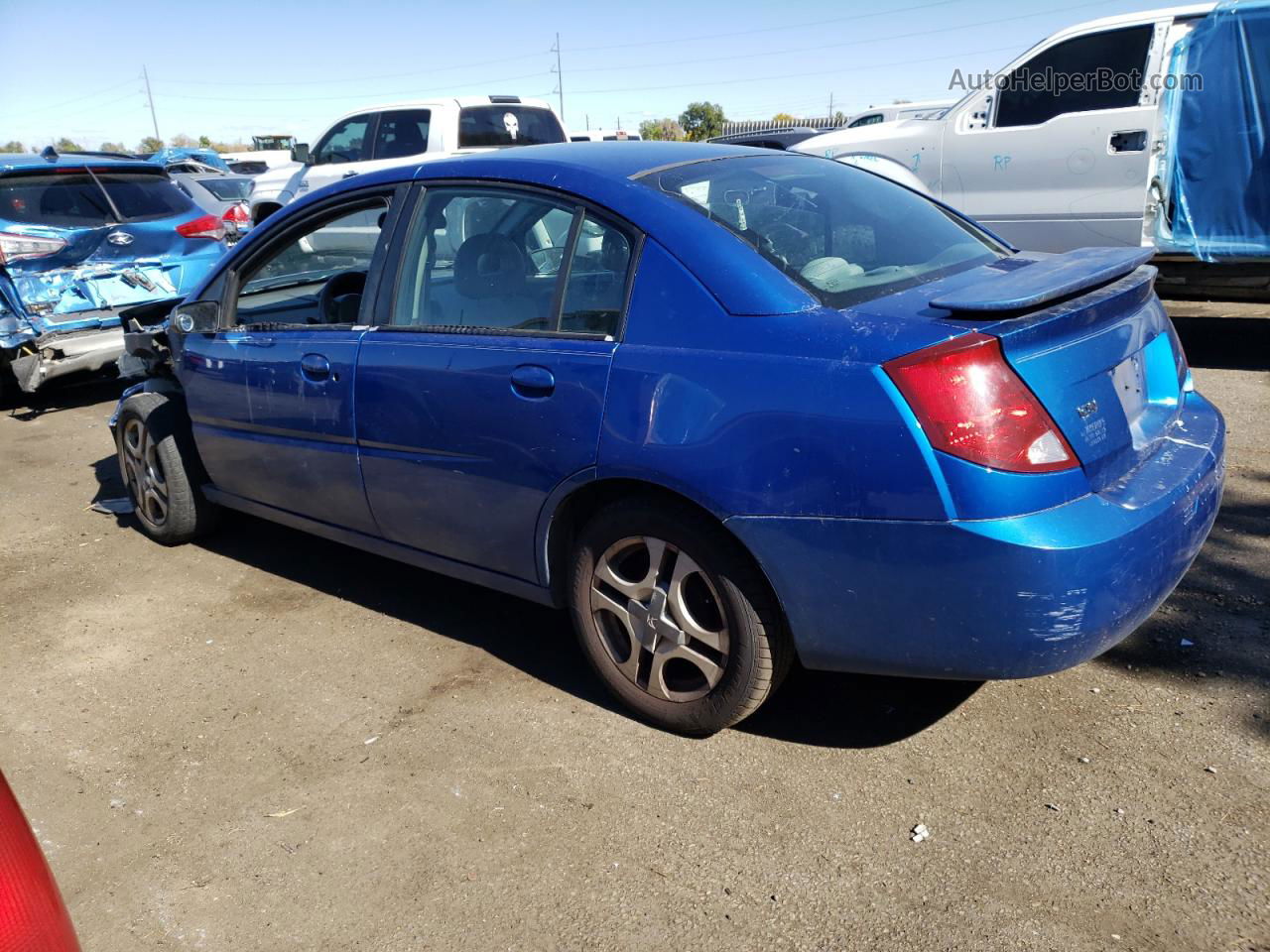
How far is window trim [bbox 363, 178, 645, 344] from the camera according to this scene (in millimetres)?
3008

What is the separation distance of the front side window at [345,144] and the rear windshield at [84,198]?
3.24 meters

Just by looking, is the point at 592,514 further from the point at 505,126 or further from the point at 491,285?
the point at 505,126

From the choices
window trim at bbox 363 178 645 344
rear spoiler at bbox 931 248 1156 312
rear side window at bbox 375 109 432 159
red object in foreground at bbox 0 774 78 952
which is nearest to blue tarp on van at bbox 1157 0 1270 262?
rear spoiler at bbox 931 248 1156 312

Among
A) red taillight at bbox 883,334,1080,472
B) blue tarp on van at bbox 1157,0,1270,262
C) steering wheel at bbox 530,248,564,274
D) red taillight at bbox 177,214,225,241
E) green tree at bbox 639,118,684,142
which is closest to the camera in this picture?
red taillight at bbox 883,334,1080,472

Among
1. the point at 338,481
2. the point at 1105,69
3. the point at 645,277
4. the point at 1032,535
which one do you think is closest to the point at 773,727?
the point at 1032,535

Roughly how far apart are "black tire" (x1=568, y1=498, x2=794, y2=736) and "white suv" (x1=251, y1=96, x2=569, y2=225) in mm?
8183

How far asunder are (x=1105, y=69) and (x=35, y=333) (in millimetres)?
7741

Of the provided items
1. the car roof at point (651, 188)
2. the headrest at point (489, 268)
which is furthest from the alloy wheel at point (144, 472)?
the headrest at point (489, 268)

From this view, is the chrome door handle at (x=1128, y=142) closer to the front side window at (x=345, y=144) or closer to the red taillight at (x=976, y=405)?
the red taillight at (x=976, y=405)

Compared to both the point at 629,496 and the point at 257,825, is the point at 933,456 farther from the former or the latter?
the point at 257,825

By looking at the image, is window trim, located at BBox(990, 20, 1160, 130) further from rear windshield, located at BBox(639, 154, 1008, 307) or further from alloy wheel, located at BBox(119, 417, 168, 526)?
alloy wheel, located at BBox(119, 417, 168, 526)

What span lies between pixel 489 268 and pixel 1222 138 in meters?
5.83

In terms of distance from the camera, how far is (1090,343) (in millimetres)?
2684

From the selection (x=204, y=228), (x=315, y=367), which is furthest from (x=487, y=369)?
(x=204, y=228)
